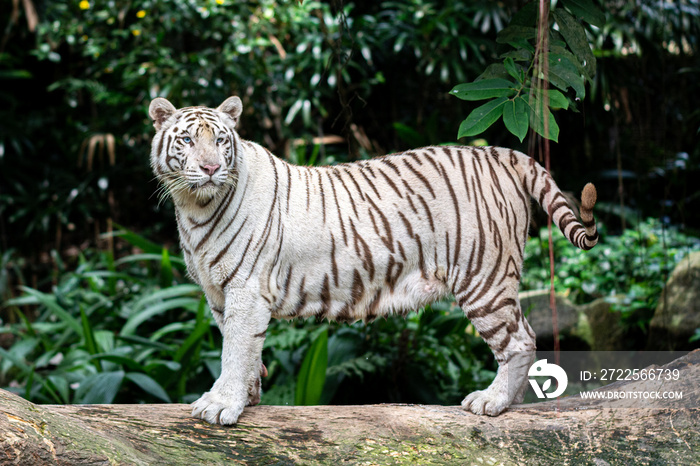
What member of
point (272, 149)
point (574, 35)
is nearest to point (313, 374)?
point (574, 35)

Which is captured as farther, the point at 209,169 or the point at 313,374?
the point at 313,374

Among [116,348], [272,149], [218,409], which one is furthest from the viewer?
[272,149]

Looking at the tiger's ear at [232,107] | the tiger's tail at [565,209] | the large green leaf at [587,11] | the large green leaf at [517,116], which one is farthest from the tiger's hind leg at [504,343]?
the tiger's ear at [232,107]

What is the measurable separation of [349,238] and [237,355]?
73 centimetres

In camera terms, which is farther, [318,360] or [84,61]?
[84,61]

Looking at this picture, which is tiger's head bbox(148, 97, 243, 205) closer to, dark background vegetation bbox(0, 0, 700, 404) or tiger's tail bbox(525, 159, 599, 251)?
tiger's tail bbox(525, 159, 599, 251)

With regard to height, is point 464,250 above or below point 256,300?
above

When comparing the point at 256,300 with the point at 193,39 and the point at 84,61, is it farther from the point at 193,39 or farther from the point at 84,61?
the point at 84,61

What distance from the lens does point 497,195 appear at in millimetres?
2875

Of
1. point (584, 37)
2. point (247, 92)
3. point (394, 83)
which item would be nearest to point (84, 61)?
point (247, 92)

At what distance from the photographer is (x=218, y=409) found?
260 cm

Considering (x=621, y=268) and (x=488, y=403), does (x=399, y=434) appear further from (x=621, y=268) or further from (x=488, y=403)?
(x=621, y=268)

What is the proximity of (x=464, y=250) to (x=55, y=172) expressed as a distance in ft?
21.4
